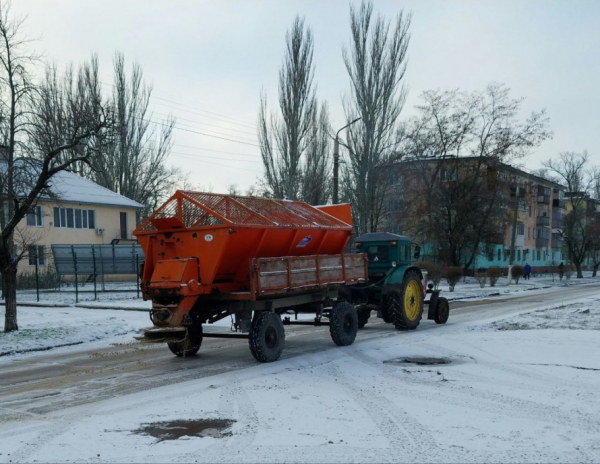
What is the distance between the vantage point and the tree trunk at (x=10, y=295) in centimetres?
1455

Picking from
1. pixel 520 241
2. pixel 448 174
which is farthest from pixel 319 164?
pixel 520 241

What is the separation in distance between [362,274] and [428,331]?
2826 mm

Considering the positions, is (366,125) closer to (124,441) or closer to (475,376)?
(475,376)

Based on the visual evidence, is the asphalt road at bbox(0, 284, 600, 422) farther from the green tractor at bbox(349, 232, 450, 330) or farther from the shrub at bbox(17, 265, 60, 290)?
the shrub at bbox(17, 265, 60, 290)

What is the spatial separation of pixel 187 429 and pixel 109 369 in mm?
4407

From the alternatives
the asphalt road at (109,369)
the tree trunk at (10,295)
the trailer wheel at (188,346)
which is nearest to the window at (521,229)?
the asphalt road at (109,369)

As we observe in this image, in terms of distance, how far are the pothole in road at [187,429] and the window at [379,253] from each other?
9263 millimetres

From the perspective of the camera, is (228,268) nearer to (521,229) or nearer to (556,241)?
(521,229)

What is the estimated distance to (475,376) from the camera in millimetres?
9484

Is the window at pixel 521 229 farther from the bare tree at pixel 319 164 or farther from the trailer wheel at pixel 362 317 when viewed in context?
the trailer wheel at pixel 362 317

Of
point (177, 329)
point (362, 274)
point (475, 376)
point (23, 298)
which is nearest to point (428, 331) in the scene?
point (362, 274)

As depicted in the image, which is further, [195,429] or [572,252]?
[572,252]

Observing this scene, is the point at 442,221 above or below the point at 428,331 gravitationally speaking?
above

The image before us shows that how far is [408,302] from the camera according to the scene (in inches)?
615
